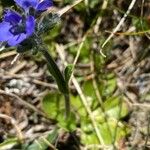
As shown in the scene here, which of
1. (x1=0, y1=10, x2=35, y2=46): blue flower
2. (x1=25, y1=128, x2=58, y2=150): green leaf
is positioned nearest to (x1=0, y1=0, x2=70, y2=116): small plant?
(x1=0, y1=10, x2=35, y2=46): blue flower

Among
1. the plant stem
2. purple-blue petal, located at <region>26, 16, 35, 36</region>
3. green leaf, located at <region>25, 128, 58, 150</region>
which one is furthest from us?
green leaf, located at <region>25, 128, 58, 150</region>

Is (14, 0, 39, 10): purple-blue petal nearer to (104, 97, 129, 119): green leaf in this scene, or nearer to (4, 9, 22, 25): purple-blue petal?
(4, 9, 22, 25): purple-blue petal

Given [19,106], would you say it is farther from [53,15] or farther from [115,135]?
[53,15]

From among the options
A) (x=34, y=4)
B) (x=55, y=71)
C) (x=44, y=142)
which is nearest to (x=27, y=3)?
(x=34, y=4)

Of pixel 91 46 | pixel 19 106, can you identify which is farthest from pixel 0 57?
pixel 91 46

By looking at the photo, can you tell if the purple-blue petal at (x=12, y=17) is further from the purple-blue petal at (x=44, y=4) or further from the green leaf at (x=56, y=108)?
the green leaf at (x=56, y=108)

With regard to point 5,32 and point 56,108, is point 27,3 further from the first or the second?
point 56,108

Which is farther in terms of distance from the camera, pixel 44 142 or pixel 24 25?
pixel 44 142

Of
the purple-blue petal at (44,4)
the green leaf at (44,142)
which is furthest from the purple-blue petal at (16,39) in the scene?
the green leaf at (44,142)
